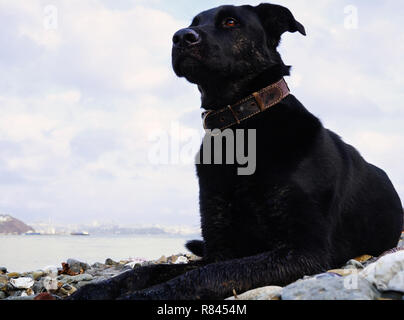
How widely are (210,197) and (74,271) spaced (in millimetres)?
3300

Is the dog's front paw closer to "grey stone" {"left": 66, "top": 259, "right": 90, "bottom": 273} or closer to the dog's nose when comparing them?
the dog's nose

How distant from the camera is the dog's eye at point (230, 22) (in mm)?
4139

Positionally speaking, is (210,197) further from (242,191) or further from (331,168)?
(331,168)

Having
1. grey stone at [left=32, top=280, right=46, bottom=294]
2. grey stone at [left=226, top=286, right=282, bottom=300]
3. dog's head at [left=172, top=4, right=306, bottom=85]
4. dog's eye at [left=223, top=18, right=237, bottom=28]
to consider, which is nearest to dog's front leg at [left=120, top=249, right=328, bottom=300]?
grey stone at [left=226, top=286, right=282, bottom=300]

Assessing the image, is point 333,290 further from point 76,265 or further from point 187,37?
point 76,265

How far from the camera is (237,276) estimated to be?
10.8ft

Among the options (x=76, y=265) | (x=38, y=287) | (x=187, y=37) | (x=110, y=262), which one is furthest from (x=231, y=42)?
(x=110, y=262)

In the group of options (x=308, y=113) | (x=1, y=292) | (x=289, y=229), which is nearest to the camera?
Result: (x=289, y=229)

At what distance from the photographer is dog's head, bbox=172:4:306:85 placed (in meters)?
3.83

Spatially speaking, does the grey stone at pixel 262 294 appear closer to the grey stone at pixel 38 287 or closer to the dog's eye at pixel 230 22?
the dog's eye at pixel 230 22

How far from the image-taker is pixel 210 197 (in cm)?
409

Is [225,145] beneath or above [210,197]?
above
